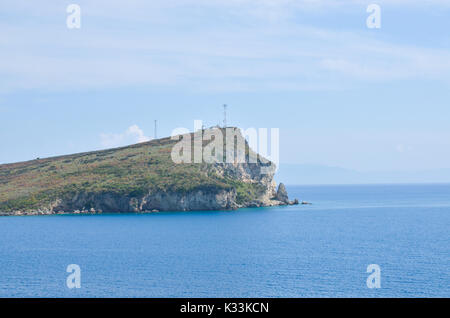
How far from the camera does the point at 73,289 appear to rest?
4541 centimetres

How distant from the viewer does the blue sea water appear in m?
44.8

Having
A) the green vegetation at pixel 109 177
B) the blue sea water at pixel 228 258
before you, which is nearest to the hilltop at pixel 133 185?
the green vegetation at pixel 109 177

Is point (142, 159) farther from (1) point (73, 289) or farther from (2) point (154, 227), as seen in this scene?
(1) point (73, 289)

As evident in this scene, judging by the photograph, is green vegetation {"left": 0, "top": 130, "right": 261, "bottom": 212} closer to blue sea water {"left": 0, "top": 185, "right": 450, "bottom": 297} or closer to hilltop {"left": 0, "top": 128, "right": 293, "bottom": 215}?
hilltop {"left": 0, "top": 128, "right": 293, "bottom": 215}

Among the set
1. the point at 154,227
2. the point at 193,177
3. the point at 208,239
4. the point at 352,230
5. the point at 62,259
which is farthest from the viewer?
the point at 193,177

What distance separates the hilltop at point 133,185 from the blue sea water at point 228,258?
3210 cm

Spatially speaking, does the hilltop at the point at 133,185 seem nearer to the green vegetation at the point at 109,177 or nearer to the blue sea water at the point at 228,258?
the green vegetation at the point at 109,177

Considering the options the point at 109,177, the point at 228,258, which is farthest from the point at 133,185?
the point at 228,258

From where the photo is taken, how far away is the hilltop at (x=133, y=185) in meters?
140

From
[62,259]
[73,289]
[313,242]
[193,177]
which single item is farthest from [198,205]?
[73,289]

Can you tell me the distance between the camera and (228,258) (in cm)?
6150

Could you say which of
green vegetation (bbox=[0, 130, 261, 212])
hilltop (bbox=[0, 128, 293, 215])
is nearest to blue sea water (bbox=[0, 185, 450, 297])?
hilltop (bbox=[0, 128, 293, 215])

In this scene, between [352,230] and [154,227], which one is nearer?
[352,230]

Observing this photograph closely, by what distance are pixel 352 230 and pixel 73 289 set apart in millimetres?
56994
